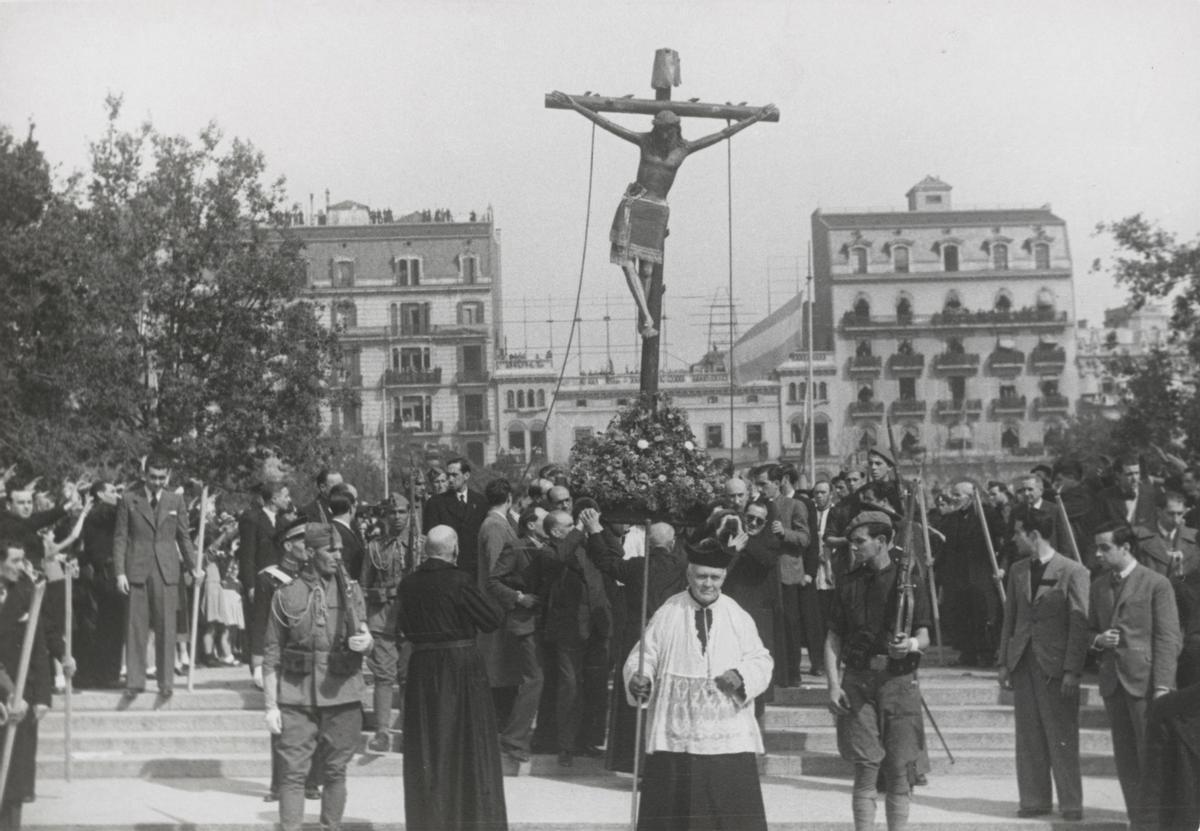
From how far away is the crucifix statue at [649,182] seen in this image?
1417 cm

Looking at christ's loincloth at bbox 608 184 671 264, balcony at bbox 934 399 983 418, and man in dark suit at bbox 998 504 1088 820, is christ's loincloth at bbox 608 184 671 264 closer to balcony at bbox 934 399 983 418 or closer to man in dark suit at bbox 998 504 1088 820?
man in dark suit at bbox 998 504 1088 820

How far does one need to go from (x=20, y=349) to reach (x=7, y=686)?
15.7m

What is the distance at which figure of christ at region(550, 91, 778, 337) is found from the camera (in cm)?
1416

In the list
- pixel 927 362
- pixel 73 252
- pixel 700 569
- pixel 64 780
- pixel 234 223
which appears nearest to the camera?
pixel 700 569

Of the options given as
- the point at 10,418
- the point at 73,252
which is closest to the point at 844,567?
the point at 10,418

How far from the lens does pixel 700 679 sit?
7.54 m

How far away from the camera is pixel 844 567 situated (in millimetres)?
11617

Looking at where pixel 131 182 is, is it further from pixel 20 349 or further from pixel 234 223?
pixel 20 349

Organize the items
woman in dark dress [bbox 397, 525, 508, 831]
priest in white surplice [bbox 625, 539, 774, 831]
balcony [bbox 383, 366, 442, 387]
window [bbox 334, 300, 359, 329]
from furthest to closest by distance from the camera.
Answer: balcony [bbox 383, 366, 442, 387]
window [bbox 334, 300, 359, 329]
woman in dark dress [bbox 397, 525, 508, 831]
priest in white surplice [bbox 625, 539, 774, 831]

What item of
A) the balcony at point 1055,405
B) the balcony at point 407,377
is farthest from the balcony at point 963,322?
the balcony at point 407,377

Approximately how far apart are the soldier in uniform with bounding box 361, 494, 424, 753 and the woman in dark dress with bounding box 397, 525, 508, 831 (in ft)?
8.44

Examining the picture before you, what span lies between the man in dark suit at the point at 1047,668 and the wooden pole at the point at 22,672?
593cm

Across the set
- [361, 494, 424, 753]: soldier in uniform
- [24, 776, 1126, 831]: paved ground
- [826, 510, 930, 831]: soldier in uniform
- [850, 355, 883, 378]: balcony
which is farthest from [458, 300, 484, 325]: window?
[850, 355, 883, 378]: balcony

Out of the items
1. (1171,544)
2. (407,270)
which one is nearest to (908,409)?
(407,270)
